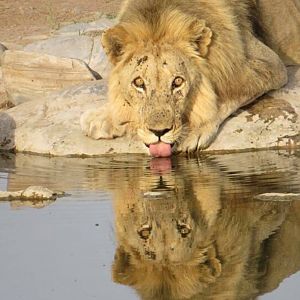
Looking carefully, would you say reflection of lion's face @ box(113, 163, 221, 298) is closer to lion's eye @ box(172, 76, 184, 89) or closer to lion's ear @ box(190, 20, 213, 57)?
lion's eye @ box(172, 76, 184, 89)

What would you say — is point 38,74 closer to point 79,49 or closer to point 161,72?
point 79,49

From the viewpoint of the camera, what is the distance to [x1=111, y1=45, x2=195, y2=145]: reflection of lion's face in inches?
359

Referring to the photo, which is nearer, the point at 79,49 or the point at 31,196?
the point at 31,196

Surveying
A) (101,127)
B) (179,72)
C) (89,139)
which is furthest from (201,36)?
(89,139)

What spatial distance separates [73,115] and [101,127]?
0.66 metres

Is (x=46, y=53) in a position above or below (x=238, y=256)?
below

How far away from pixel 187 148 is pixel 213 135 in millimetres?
310

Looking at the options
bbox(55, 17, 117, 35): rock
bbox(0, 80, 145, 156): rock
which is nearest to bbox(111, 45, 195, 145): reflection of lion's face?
bbox(0, 80, 145, 156): rock

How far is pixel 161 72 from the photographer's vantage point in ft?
30.6

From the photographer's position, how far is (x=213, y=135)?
32.3 feet

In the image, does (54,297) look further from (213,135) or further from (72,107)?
(72,107)

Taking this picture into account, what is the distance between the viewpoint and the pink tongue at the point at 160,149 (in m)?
9.27

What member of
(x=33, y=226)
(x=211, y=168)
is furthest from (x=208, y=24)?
(x=33, y=226)

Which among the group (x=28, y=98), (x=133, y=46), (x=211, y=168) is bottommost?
(x=28, y=98)
